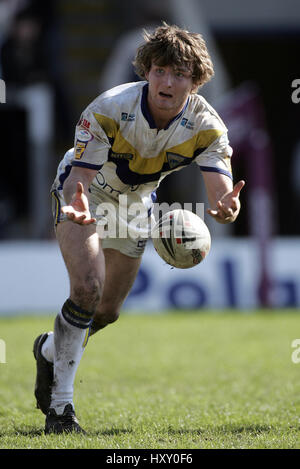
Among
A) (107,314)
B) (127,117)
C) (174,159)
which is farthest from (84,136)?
(107,314)

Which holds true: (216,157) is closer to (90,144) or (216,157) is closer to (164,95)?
(164,95)

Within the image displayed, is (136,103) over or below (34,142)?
below

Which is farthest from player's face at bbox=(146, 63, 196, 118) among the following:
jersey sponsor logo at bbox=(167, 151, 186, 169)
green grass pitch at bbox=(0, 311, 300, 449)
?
green grass pitch at bbox=(0, 311, 300, 449)

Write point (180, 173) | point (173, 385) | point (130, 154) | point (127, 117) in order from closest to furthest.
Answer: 1. point (127, 117)
2. point (130, 154)
3. point (173, 385)
4. point (180, 173)

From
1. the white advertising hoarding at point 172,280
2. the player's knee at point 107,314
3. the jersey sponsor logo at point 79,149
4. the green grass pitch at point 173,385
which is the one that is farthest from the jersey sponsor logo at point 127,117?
the white advertising hoarding at point 172,280

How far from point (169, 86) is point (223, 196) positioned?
0.82 metres

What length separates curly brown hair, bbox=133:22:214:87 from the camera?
5254 mm

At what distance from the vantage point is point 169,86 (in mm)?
5250

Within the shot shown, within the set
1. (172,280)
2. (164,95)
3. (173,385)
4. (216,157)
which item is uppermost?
(164,95)

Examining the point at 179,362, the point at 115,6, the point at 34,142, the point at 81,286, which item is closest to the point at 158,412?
the point at 81,286

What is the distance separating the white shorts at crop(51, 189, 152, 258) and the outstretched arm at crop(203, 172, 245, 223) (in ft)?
2.80

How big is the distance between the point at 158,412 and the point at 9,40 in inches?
452

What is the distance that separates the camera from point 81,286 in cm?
522
